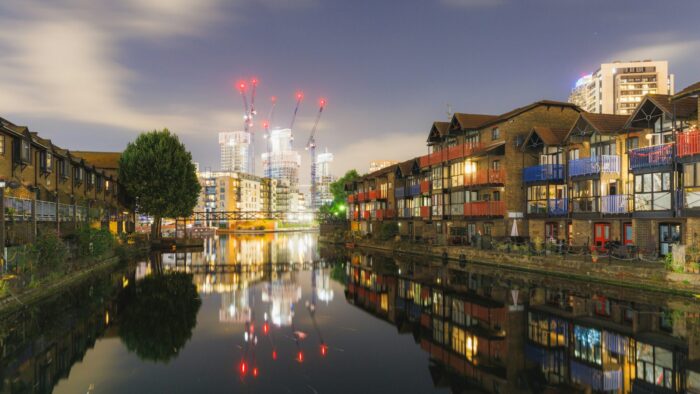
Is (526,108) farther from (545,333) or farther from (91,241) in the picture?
(91,241)

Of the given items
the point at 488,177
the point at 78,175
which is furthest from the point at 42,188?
the point at 488,177

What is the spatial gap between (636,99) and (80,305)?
655 ft

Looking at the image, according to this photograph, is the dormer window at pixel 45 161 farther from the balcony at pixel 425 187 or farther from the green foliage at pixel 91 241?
the balcony at pixel 425 187

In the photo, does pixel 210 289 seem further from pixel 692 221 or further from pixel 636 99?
pixel 636 99

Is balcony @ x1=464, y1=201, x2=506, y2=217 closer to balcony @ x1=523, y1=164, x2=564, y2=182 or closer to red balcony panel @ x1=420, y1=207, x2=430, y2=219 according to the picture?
balcony @ x1=523, y1=164, x2=564, y2=182

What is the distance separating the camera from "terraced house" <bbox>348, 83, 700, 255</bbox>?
3469 cm

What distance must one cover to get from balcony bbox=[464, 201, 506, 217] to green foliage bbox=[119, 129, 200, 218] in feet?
156

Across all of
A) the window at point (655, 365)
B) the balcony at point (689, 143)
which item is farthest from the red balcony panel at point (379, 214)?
the window at point (655, 365)

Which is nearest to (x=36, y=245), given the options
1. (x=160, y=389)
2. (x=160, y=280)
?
(x=160, y=280)

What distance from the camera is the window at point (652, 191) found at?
34.7m

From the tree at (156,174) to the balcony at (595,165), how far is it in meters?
59.1

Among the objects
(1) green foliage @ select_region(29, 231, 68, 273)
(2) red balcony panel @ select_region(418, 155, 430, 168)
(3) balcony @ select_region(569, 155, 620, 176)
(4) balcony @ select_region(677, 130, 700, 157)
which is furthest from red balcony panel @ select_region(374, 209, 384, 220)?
(1) green foliage @ select_region(29, 231, 68, 273)

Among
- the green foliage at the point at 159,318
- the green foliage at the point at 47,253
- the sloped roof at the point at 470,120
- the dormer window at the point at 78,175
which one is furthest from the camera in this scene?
the sloped roof at the point at 470,120

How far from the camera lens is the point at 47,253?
3250 centimetres
